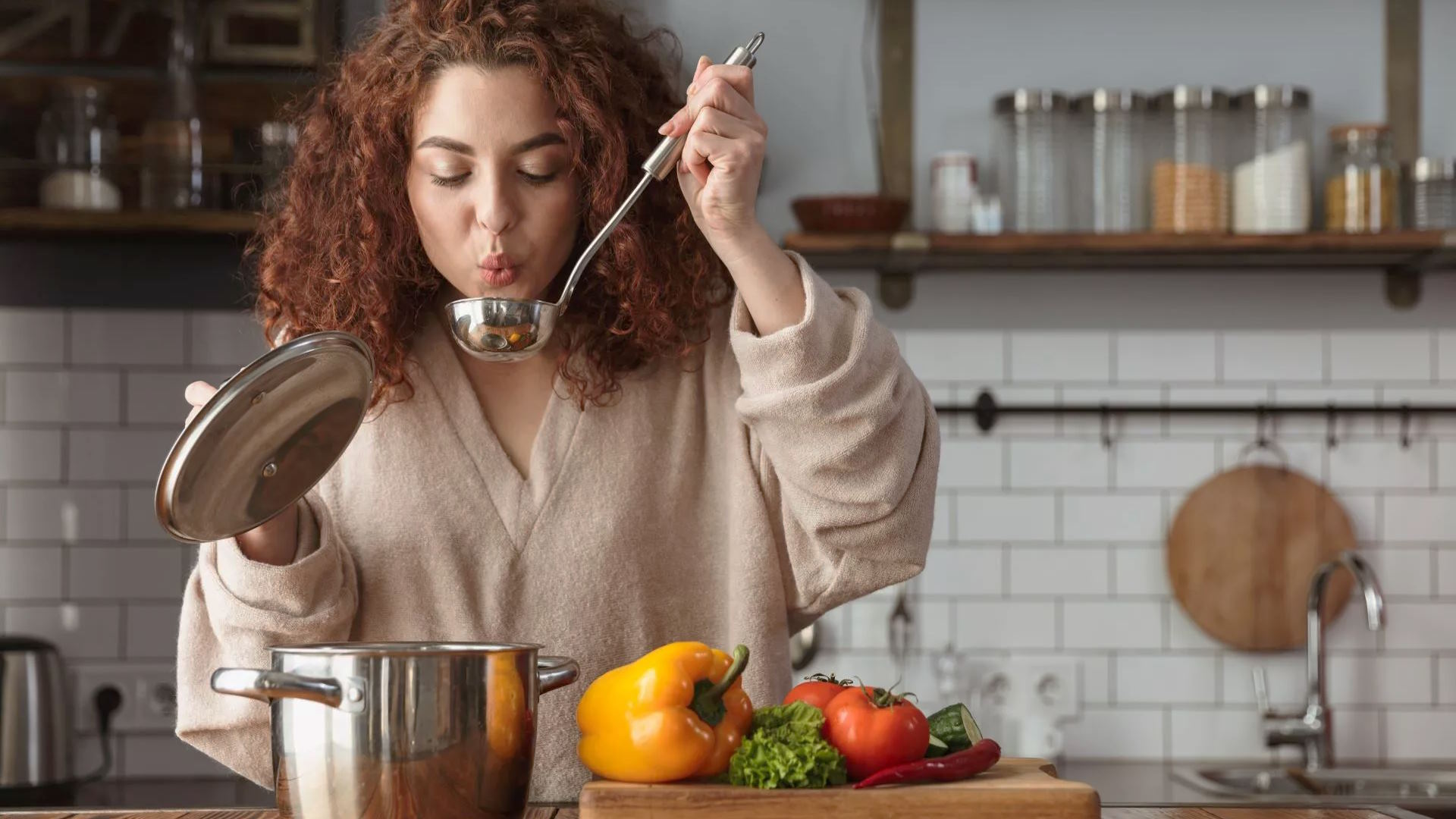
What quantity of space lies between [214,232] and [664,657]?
168cm

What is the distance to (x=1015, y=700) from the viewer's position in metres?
2.62

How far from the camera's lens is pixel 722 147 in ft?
3.74

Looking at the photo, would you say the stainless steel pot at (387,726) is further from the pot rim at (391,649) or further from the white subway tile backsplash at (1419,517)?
the white subway tile backsplash at (1419,517)

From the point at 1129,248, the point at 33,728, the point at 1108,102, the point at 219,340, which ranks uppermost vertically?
the point at 1108,102

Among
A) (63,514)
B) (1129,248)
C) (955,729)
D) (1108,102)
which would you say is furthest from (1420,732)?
(63,514)

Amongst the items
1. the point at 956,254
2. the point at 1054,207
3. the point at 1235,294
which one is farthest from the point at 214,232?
the point at 1235,294

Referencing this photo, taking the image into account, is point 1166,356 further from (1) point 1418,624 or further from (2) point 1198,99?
(1) point 1418,624

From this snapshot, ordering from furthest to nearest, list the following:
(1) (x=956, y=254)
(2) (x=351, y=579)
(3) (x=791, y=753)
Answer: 1. (1) (x=956, y=254)
2. (2) (x=351, y=579)
3. (3) (x=791, y=753)

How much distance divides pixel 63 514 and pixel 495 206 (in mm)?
1747

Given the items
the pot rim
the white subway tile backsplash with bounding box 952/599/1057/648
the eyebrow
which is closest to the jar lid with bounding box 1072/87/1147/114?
the white subway tile backsplash with bounding box 952/599/1057/648

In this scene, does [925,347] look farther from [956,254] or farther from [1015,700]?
[1015,700]

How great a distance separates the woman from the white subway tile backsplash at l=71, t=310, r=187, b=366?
4.19 ft

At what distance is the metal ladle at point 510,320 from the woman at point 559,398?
36 mm

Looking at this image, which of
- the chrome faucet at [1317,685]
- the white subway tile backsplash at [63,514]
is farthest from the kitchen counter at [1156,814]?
the white subway tile backsplash at [63,514]
